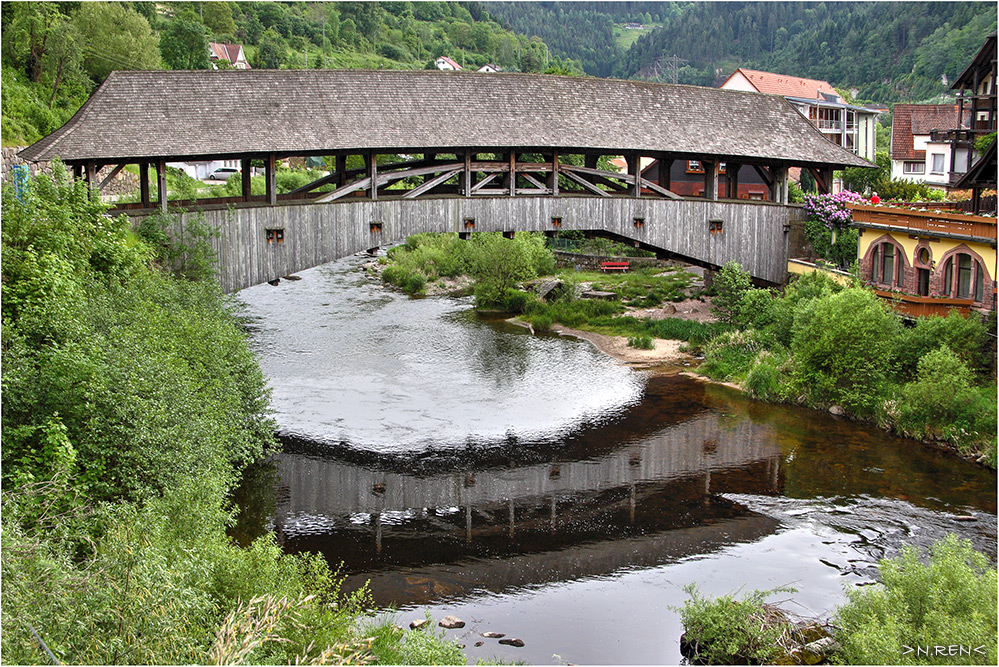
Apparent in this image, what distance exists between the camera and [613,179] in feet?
94.9

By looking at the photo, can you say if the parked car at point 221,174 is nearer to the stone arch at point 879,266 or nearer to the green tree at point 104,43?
the green tree at point 104,43

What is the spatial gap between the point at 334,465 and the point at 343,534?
311 centimetres

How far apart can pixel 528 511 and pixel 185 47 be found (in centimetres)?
4043

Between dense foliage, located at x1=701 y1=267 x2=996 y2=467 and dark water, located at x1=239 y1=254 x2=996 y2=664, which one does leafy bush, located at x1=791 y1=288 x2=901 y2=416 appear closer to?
dense foliage, located at x1=701 y1=267 x2=996 y2=467

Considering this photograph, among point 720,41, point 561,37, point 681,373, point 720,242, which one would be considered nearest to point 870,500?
point 681,373

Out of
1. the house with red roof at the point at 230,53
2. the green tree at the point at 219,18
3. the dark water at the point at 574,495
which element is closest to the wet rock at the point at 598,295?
the dark water at the point at 574,495

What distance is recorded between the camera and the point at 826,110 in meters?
59.0

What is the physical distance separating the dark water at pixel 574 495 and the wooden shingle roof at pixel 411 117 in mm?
5918

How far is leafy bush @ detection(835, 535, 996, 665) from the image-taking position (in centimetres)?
1097

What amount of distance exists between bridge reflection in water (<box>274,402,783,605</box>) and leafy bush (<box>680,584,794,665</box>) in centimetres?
244

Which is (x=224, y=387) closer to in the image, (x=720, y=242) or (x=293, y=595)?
(x=293, y=595)

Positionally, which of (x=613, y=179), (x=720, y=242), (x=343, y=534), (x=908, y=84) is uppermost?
(x=908, y=84)

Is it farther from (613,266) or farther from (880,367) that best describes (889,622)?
(613,266)

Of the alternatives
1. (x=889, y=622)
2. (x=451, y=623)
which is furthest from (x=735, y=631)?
(x=451, y=623)
